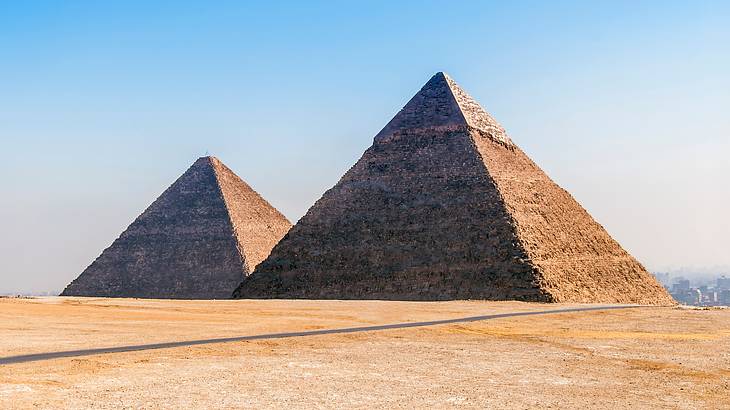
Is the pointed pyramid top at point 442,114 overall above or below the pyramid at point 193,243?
above

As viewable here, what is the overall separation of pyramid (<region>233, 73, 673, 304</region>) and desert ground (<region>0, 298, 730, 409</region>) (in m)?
29.8

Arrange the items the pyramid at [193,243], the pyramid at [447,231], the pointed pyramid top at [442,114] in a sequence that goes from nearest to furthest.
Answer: the pyramid at [447,231] < the pointed pyramid top at [442,114] < the pyramid at [193,243]

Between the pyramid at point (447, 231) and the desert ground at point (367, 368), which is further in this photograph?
the pyramid at point (447, 231)

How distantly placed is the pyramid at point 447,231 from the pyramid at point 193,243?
19.7 metres

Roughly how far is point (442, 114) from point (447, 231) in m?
12.3

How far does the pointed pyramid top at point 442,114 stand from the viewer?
64.6m

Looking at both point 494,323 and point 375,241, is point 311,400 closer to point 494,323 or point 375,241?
point 494,323

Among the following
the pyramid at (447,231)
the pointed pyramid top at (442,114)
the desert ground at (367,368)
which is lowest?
the desert ground at (367,368)

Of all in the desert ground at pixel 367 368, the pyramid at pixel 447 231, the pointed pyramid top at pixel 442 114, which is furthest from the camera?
the pointed pyramid top at pixel 442 114

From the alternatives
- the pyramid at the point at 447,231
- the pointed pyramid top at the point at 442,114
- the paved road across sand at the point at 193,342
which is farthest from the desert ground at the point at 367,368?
the pointed pyramid top at the point at 442,114

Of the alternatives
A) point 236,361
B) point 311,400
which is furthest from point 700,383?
point 236,361

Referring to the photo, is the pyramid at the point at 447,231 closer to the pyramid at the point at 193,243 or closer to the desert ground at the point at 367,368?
the pyramid at the point at 193,243

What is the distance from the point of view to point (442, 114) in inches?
2574

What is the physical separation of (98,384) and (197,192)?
80.3 meters
